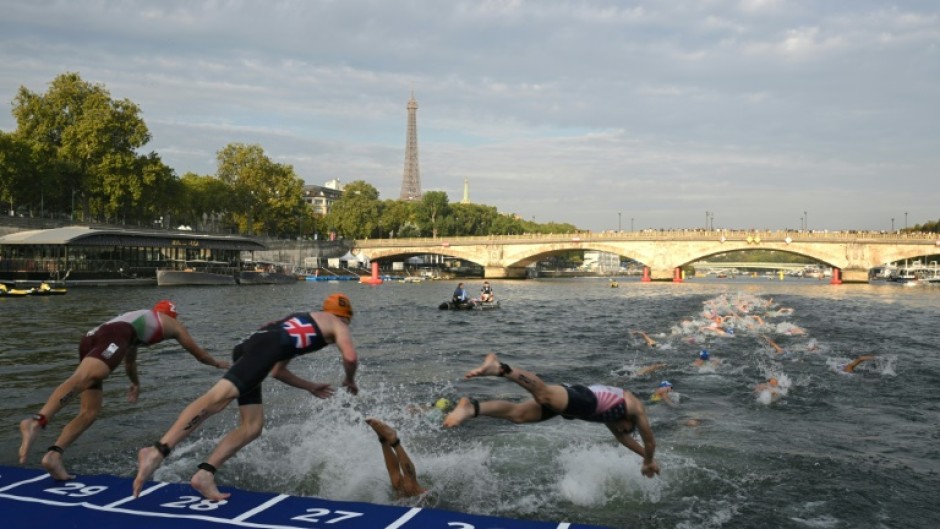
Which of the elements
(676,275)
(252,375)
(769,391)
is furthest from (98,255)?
(676,275)

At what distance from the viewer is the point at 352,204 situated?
144 m

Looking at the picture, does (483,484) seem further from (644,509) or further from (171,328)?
(171,328)

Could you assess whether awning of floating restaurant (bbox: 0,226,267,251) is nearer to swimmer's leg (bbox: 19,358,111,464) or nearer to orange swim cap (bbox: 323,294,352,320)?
swimmer's leg (bbox: 19,358,111,464)

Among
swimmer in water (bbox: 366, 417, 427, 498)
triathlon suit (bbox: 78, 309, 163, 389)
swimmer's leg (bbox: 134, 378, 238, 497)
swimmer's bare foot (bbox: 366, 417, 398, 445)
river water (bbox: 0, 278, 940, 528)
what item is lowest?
river water (bbox: 0, 278, 940, 528)

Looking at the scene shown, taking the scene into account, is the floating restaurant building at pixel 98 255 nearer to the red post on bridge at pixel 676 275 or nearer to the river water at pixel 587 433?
the river water at pixel 587 433

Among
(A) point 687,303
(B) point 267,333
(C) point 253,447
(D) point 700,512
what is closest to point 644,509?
(D) point 700,512

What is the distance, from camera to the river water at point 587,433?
9812 millimetres

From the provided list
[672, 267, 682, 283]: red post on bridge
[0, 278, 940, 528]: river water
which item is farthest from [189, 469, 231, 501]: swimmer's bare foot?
[672, 267, 682, 283]: red post on bridge

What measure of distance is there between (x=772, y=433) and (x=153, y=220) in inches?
4371

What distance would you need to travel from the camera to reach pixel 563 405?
27.8 ft

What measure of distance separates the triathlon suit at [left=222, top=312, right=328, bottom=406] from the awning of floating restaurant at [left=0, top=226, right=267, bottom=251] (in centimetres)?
6212

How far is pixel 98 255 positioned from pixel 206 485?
70.0 metres

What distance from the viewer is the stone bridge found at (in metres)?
93.3

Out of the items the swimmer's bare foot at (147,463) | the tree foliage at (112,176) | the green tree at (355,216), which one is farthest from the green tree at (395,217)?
the swimmer's bare foot at (147,463)
